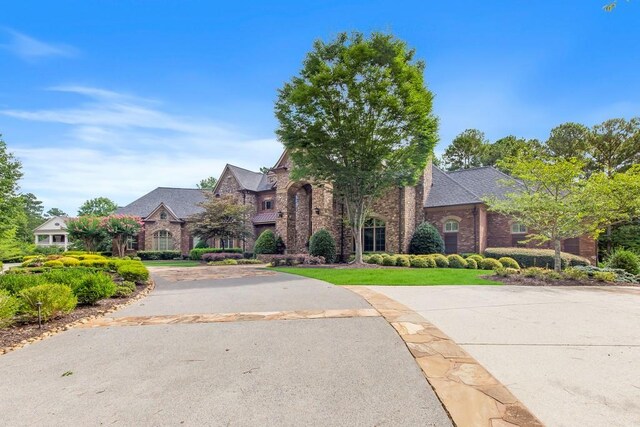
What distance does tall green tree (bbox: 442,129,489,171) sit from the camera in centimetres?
4281

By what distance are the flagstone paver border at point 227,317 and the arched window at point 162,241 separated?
29498 millimetres

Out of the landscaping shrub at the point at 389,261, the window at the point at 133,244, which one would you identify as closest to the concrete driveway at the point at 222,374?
the landscaping shrub at the point at 389,261

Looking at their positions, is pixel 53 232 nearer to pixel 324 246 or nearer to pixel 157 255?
pixel 157 255

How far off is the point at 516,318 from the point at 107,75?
13.8 meters

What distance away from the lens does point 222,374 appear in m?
3.66

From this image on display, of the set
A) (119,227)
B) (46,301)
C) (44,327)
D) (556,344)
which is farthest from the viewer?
(119,227)

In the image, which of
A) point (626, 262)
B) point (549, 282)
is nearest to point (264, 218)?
point (549, 282)

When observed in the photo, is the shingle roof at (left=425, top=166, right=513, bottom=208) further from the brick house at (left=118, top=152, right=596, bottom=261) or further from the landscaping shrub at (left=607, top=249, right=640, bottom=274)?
the landscaping shrub at (left=607, top=249, right=640, bottom=274)

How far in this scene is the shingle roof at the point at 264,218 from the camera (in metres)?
29.7

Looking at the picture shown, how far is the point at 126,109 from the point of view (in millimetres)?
11844

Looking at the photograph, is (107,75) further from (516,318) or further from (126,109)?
(516,318)

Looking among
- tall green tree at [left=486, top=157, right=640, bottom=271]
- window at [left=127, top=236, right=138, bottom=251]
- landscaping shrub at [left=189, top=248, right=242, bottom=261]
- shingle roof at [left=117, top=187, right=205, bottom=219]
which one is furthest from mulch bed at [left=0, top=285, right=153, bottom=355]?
window at [left=127, top=236, right=138, bottom=251]

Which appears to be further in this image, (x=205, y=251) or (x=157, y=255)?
(x=157, y=255)

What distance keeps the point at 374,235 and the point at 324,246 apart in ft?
14.5
